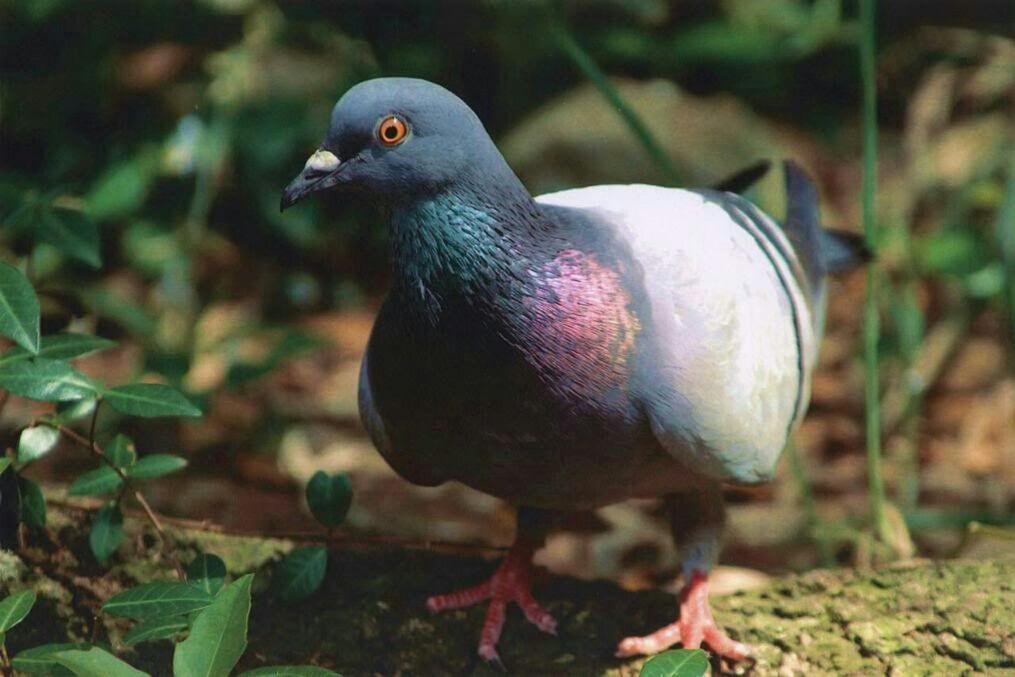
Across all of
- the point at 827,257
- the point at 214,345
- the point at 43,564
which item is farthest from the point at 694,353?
the point at 214,345

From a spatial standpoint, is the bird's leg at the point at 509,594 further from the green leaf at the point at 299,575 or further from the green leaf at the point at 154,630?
the green leaf at the point at 154,630

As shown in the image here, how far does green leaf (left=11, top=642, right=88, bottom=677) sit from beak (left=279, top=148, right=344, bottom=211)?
0.96 meters

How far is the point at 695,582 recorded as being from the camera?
3.01 m

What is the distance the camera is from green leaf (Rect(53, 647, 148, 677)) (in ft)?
6.98

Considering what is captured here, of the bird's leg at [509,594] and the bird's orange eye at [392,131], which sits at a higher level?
the bird's orange eye at [392,131]

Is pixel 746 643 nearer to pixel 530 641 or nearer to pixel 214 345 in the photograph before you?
pixel 530 641

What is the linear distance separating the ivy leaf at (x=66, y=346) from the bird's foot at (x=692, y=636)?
138cm

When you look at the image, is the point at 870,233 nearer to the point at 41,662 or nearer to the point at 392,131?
the point at 392,131

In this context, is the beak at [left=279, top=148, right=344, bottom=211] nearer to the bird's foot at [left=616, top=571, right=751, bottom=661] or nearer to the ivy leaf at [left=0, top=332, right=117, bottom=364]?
the ivy leaf at [left=0, top=332, right=117, bottom=364]

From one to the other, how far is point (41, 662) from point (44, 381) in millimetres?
588

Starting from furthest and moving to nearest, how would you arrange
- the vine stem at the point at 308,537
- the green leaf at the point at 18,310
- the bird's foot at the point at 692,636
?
the vine stem at the point at 308,537 → the bird's foot at the point at 692,636 → the green leaf at the point at 18,310

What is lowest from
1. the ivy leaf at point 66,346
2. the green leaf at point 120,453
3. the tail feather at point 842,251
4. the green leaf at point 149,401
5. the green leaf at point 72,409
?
the green leaf at point 120,453

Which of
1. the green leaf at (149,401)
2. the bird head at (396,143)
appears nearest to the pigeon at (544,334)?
the bird head at (396,143)

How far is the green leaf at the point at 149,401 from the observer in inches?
103
